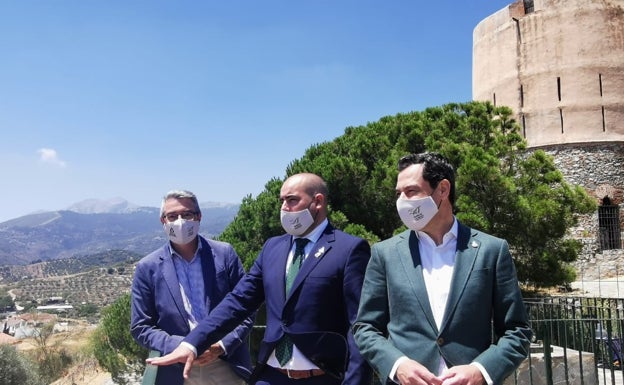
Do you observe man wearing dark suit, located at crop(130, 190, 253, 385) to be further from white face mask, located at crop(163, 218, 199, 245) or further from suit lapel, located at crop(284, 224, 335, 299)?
suit lapel, located at crop(284, 224, 335, 299)

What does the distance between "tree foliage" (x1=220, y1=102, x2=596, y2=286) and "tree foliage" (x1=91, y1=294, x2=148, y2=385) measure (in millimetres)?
8004

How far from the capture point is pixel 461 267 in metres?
2.54

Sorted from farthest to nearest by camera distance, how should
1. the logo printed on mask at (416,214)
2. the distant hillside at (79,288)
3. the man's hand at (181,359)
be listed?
the distant hillside at (79,288), the man's hand at (181,359), the logo printed on mask at (416,214)

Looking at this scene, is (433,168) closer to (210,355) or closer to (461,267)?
(461,267)

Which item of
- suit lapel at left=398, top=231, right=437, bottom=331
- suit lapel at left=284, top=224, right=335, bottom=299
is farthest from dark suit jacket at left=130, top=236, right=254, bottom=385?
suit lapel at left=398, top=231, right=437, bottom=331

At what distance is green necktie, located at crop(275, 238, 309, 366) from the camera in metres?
3.05

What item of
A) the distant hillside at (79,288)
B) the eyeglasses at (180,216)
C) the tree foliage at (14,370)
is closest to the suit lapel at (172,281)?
the eyeglasses at (180,216)

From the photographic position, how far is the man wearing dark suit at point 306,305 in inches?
118

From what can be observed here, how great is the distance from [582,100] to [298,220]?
21.5 metres

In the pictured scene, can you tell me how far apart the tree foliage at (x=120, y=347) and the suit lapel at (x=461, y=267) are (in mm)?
17981

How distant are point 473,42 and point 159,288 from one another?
24.6 metres

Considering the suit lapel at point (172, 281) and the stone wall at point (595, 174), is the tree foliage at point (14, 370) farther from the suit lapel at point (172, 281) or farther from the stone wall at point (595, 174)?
the stone wall at point (595, 174)

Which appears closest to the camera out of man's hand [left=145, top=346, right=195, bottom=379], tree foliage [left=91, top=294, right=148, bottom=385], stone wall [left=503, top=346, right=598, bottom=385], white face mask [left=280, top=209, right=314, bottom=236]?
man's hand [left=145, top=346, right=195, bottom=379]

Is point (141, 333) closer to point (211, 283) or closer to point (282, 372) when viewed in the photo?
point (211, 283)
